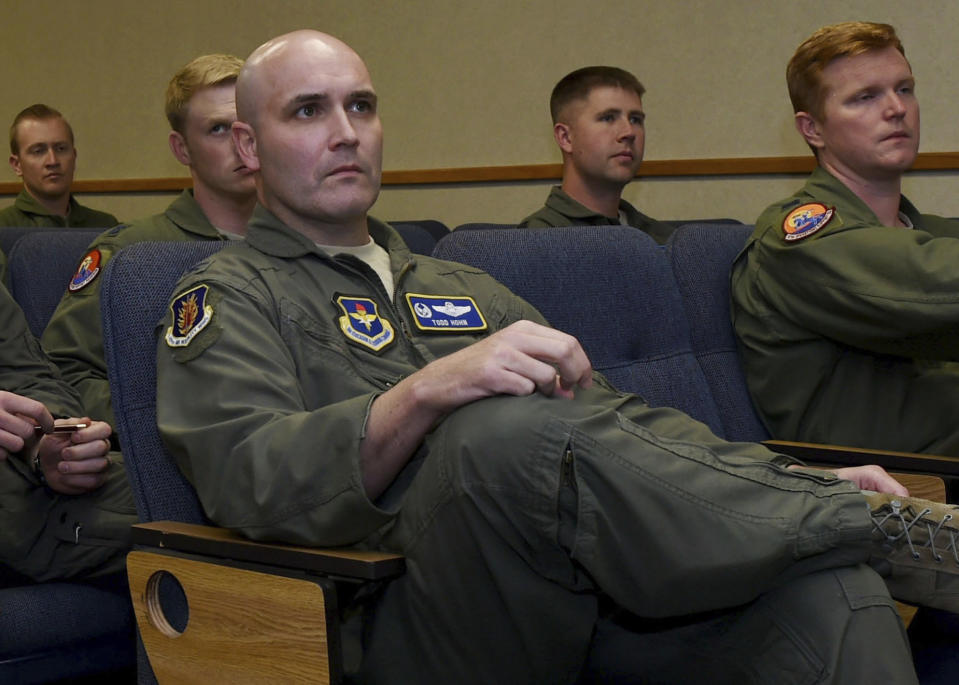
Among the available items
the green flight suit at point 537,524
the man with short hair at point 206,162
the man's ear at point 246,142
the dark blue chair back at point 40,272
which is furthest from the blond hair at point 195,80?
the green flight suit at point 537,524

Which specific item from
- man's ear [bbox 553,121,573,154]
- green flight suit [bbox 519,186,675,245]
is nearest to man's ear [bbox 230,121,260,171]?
green flight suit [bbox 519,186,675,245]

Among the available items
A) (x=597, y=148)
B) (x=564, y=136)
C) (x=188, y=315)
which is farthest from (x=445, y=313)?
(x=564, y=136)

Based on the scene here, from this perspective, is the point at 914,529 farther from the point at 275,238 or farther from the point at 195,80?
the point at 195,80

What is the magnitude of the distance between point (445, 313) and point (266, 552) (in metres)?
0.55

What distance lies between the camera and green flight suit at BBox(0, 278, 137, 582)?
170cm

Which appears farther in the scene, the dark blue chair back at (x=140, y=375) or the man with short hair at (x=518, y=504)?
the dark blue chair back at (x=140, y=375)

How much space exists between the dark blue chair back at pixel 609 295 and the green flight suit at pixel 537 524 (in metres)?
0.58

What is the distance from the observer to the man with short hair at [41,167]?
4.68 metres

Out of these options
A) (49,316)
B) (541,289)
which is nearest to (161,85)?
(49,316)

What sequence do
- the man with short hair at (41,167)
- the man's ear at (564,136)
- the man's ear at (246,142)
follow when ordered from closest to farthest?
the man's ear at (246,142)
the man's ear at (564,136)
the man with short hair at (41,167)

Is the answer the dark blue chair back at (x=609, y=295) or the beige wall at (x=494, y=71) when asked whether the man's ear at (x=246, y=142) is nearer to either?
the dark blue chair back at (x=609, y=295)

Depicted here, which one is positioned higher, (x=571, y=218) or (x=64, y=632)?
(x=571, y=218)

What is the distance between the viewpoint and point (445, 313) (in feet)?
5.51

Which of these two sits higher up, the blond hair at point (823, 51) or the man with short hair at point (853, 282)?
the blond hair at point (823, 51)
